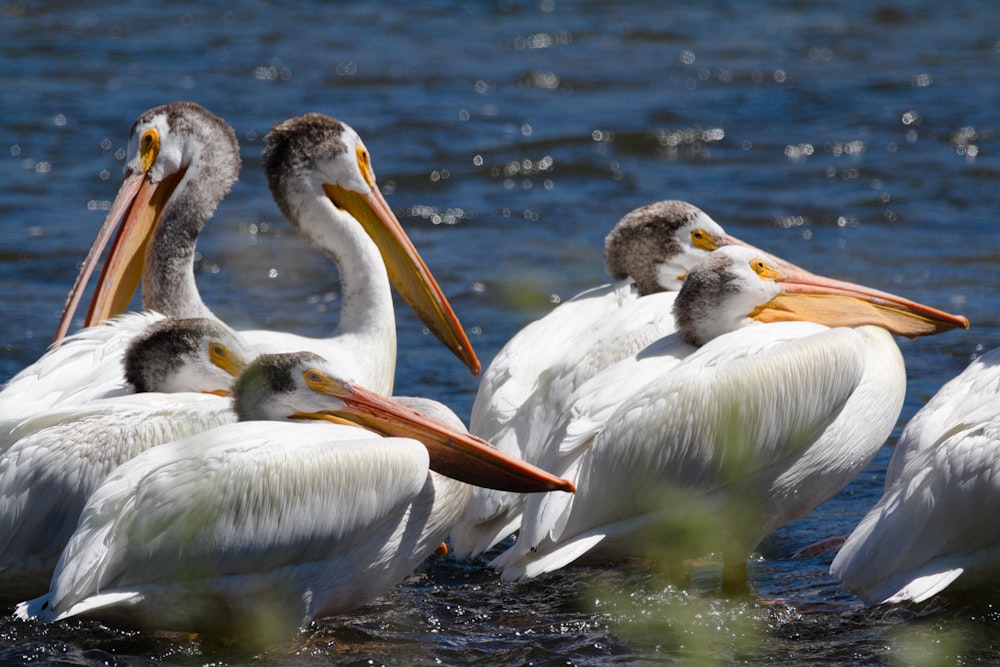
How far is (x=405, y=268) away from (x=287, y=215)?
51 cm

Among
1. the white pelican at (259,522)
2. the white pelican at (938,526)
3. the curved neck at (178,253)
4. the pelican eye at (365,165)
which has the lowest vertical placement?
the white pelican at (938,526)

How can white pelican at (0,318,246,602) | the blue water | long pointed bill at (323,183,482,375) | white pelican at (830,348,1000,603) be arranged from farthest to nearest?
long pointed bill at (323,183,482,375) < the blue water < white pelican at (0,318,246,602) < white pelican at (830,348,1000,603)

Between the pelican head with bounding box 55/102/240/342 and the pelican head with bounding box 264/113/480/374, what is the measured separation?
21cm

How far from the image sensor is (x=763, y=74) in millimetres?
12891

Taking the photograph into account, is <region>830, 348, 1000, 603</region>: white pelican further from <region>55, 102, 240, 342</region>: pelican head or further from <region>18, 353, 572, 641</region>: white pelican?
<region>55, 102, 240, 342</region>: pelican head

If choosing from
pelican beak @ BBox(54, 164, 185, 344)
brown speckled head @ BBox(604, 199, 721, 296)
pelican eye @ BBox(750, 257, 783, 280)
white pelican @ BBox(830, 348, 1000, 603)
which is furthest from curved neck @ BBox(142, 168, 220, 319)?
white pelican @ BBox(830, 348, 1000, 603)

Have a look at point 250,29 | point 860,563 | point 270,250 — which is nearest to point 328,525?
point 860,563

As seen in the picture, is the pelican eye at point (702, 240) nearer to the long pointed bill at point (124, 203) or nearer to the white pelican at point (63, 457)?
the white pelican at point (63, 457)

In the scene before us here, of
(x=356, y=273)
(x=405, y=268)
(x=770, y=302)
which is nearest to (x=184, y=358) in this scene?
(x=356, y=273)

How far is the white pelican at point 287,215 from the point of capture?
5.41m

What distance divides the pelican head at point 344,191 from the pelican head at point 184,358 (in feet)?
3.81

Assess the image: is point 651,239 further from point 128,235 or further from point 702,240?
point 128,235

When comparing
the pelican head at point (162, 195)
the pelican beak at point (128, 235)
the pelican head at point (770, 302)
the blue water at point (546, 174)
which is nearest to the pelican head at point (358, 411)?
the blue water at point (546, 174)

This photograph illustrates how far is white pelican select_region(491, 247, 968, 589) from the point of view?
4363mm
